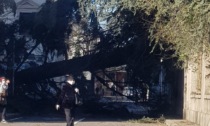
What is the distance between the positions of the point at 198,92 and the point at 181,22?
25.8 ft

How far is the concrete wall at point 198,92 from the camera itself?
71.1 ft

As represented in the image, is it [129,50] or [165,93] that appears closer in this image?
[129,50]

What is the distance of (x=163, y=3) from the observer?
18.2 m

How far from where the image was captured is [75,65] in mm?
33688

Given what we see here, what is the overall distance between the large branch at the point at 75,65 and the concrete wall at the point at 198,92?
5.72 metres

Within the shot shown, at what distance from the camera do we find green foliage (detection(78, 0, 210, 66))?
1589 centimetres

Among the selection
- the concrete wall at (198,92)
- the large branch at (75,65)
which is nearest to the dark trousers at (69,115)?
the concrete wall at (198,92)

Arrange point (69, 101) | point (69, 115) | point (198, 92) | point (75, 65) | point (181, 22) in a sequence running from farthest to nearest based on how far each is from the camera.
Answer: point (75, 65), point (198, 92), point (69, 115), point (69, 101), point (181, 22)

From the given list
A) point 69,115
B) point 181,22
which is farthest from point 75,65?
point 181,22

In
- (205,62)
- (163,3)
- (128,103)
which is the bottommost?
(128,103)

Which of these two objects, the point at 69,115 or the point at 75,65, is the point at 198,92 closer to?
the point at 69,115

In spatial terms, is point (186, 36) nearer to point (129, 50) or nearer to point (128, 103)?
point (129, 50)

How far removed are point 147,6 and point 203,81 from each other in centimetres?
483

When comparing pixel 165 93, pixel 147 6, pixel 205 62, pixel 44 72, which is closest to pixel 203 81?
pixel 205 62
